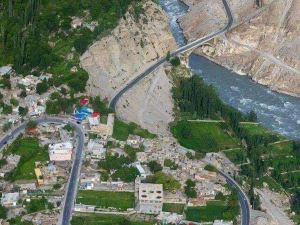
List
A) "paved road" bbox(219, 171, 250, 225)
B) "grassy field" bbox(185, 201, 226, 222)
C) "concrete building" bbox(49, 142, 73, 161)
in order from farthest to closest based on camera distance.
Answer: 1. "concrete building" bbox(49, 142, 73, 161)
2. "paved road" bbox(219, 171, 250, 225)
3. "grassy field" bbox(185, 201, 226, 222)

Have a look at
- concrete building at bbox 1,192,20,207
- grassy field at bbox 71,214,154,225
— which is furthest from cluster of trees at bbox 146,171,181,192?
concrete building at bbox 1,192,20,207

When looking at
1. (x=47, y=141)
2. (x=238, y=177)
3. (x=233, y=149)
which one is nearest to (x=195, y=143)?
(x=233, y=149)

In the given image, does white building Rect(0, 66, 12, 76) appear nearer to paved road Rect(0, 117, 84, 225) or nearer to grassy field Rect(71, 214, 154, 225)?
paved road Rect(0, 117, 84, 225)

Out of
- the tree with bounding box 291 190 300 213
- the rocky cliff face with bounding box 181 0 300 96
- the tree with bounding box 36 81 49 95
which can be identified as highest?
the rocky cliff face with bounding box 181 0 300 96

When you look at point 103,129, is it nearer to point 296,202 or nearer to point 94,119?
point 94,119

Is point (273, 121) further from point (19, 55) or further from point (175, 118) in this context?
point (19, 55)

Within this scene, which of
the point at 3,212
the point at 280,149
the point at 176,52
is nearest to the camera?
the point at 3,212

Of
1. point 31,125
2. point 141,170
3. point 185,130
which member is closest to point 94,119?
point 31,125
